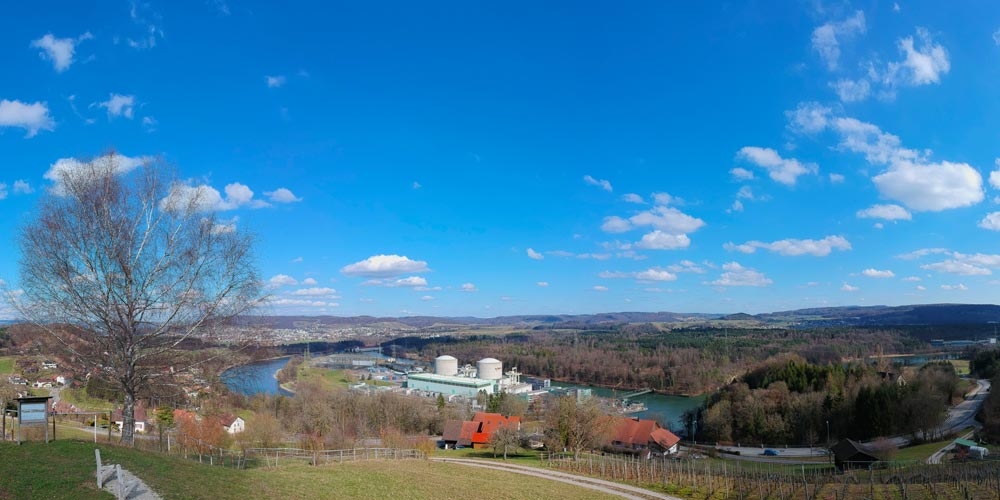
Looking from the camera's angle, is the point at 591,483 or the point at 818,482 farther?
the point at 591,483

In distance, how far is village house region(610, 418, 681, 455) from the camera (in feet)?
150

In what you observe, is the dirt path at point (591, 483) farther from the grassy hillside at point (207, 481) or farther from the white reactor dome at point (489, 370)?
the white reactor dome at point (489, 370)

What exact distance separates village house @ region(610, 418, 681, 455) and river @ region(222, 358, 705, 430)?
46.7 ft

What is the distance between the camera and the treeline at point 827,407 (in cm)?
5047

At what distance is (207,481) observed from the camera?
12445mm

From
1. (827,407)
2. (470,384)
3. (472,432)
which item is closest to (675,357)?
(470,384)

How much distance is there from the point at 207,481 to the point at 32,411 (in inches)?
218

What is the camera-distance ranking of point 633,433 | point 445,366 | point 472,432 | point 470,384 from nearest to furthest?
1. point 633,433
2. point 472,432
3. point 470,384
4. point 445,366

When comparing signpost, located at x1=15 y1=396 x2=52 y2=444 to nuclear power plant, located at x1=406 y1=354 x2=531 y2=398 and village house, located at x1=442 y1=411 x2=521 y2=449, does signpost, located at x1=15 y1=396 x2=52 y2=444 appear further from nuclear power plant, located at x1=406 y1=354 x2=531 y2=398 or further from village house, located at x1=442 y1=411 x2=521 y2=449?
nuclear power plant, located at x1=406 y1=354 x2=531 y2=398

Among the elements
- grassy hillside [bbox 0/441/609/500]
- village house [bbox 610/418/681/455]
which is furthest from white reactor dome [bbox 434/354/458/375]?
grassy hillside [bbox 0/441/609/500]

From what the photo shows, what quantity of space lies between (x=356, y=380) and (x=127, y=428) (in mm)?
95260

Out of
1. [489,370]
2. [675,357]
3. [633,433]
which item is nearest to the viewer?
[633,433]

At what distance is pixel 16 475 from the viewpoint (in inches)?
413

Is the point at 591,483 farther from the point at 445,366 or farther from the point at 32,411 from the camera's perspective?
the point at 445,366
